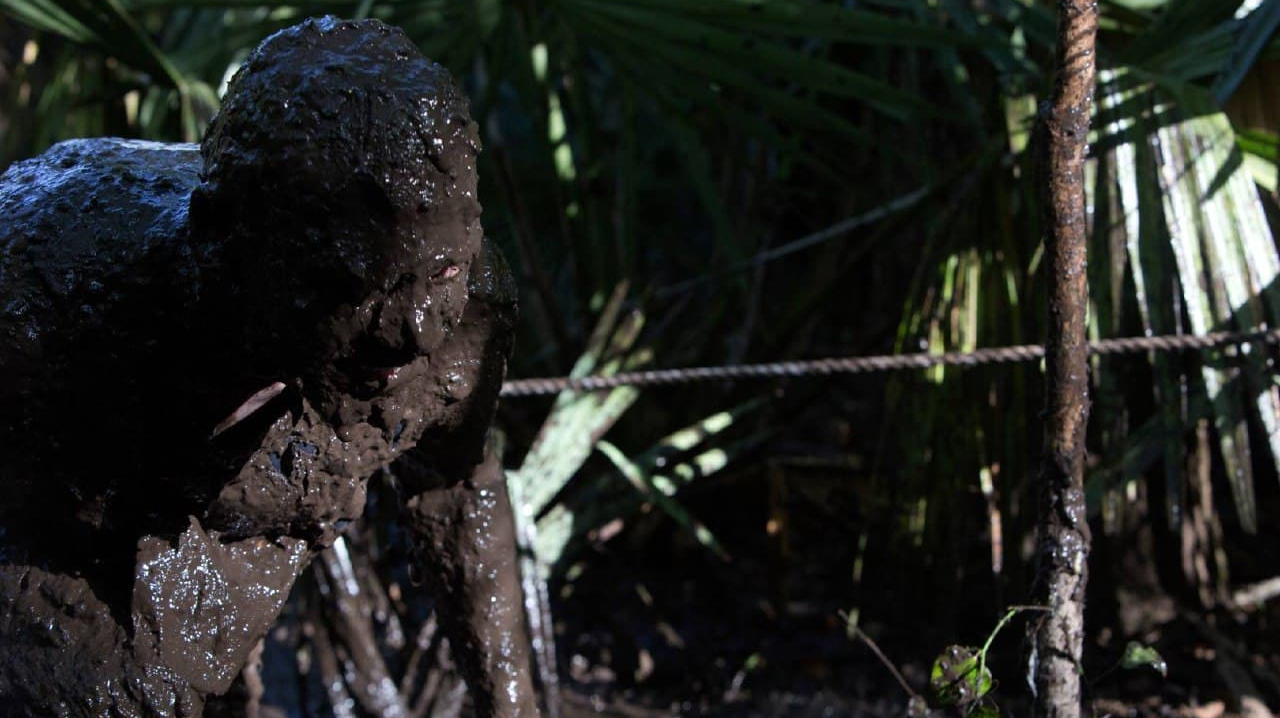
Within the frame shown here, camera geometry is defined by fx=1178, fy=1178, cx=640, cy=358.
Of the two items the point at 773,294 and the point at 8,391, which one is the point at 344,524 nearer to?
the point at 8,391

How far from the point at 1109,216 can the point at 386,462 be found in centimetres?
171

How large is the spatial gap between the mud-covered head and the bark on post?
0.89 m

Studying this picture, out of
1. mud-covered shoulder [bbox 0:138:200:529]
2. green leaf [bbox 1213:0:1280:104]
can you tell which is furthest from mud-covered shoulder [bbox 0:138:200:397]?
green leaf [bbox 1213:0:1280:104]

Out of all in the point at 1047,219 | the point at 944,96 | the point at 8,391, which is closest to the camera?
the point at 8,391

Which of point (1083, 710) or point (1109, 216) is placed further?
point (1109, 216)

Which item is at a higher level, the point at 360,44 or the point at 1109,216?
the point at 360,44

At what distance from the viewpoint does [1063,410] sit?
5.45 feet

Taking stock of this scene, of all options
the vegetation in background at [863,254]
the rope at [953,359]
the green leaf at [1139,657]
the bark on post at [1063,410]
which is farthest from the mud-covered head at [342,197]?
the vegetation in background at [863,254]

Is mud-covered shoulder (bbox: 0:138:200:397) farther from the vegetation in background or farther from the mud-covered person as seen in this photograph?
the vegetation in background

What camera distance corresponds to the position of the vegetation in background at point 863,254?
2.47m

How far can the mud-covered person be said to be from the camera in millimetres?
1018

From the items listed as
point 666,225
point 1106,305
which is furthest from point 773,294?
point 1106,305

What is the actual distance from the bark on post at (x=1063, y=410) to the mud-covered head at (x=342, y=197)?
89 centimetres

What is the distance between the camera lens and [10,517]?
1.33 meters
